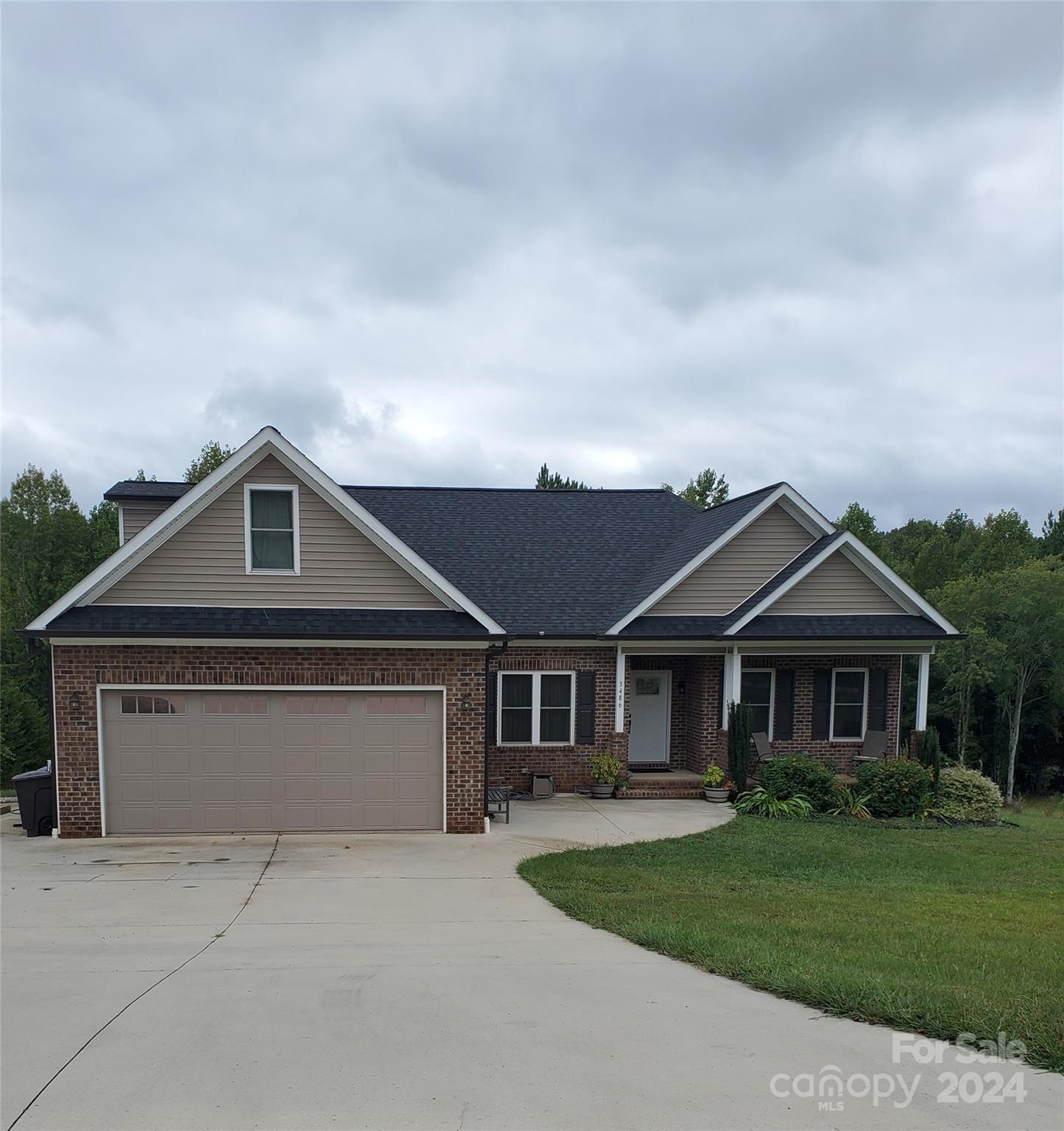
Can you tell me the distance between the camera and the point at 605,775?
17047 mm

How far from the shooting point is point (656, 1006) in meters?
6.09

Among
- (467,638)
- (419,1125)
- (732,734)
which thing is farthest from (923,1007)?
(732,734)

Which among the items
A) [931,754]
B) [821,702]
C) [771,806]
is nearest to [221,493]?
[771,806]

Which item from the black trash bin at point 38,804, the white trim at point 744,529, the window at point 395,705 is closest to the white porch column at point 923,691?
the white trim at point 744,529

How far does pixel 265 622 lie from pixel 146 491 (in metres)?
5.02

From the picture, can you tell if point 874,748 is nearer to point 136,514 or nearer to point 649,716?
point 649,716

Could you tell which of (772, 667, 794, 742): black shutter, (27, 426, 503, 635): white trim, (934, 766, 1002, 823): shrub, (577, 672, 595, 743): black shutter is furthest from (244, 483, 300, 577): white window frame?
(934, 766, 1002, 823): shrub

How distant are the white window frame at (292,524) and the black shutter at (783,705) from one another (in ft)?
34.4

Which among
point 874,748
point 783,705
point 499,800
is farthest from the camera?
point 783,705

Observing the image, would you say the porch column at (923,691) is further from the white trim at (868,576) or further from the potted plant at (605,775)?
the potted plant at (605,775)

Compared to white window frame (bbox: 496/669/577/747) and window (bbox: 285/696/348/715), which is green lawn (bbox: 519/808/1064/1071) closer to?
window (bbox: 285/696/348/715)

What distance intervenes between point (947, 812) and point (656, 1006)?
41.7 feet

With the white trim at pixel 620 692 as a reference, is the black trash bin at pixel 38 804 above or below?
below

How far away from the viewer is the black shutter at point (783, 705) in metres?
18.1
